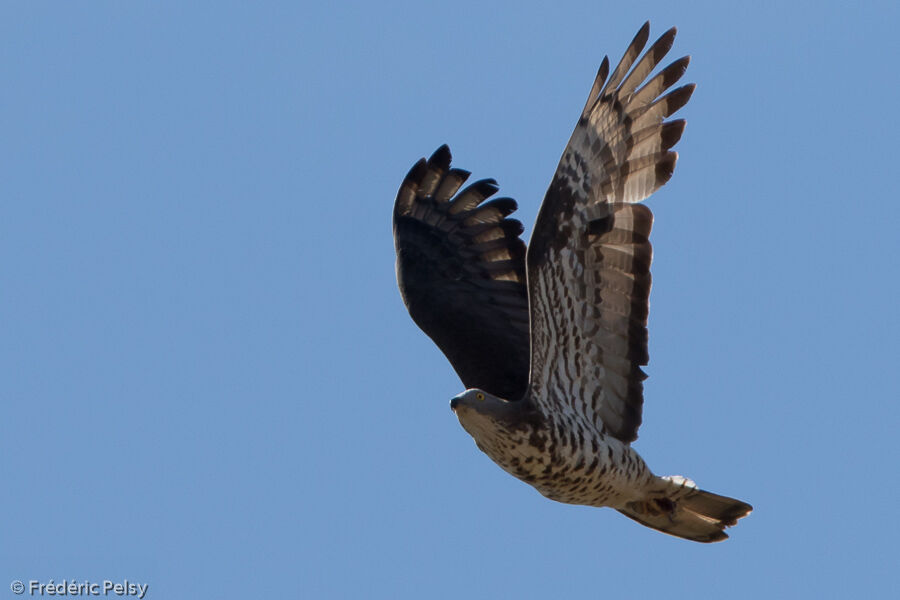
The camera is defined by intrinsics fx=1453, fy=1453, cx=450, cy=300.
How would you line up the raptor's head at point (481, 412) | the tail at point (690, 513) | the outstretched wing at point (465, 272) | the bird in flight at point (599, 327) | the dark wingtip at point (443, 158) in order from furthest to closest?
the dark wingtip at point (443, 158), the outstretched wing at point (465, 272), the tail at point (690, 513), the bird in flight at point (599, 327), the raptor's head at point (481, 412)

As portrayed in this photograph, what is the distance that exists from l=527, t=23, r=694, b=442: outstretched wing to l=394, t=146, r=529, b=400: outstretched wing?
0.94m

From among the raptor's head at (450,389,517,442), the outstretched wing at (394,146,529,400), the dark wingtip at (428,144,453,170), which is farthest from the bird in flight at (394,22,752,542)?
the dark wingtip at (428,144,453,170)

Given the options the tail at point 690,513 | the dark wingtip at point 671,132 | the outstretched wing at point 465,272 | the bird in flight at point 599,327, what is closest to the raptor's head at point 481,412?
the bird in flight at point 599,327

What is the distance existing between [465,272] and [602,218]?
1995 mm

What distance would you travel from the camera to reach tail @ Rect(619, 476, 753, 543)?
956 centimetres

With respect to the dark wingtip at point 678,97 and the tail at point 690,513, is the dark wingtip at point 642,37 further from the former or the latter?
the tail at point 690,513

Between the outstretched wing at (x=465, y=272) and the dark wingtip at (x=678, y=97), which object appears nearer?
the dark wingtip at (x=678, y=97)

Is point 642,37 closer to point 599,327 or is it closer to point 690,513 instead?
point 599,327

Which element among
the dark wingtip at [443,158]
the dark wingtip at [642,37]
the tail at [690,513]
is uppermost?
the dark wingtip at [443,158]

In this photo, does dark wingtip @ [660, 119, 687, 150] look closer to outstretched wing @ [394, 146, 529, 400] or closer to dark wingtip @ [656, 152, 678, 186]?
dark wingtip @ [656, 152, 678, 186]

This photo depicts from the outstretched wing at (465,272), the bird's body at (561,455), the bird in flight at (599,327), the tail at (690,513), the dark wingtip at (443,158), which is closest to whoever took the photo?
the bird's body at (561,455)

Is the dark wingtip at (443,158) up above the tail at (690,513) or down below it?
above

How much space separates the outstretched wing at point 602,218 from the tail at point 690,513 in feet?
3.58

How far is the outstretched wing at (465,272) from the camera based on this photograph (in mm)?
9898
